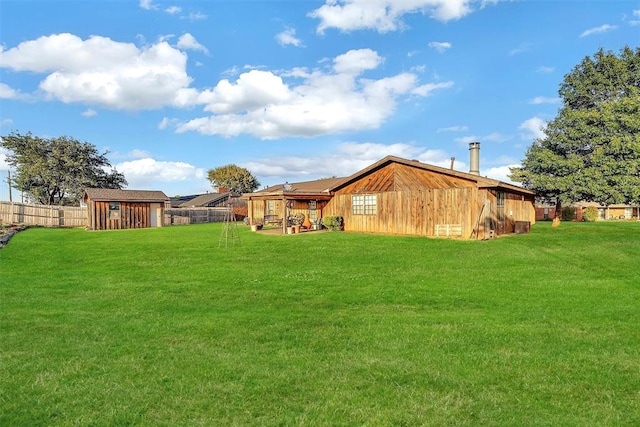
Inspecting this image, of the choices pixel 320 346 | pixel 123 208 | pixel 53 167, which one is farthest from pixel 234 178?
pixel 320 346

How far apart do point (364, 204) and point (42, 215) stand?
27185 mm

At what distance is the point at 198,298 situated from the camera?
8242 mm

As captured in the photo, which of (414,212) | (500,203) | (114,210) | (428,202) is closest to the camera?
(428,202)

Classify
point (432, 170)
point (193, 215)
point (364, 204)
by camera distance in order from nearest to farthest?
point (432, 170) → point (364, 204) → point (193, 215)

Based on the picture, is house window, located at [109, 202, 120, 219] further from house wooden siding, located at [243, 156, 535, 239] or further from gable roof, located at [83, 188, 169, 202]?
house wooden siding, located at [243, 156, 535, 239]

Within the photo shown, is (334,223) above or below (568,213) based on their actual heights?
below

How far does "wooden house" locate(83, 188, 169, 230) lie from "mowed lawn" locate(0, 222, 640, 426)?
73.7ft

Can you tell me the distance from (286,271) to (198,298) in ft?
11.4

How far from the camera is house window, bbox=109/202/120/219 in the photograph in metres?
32.6

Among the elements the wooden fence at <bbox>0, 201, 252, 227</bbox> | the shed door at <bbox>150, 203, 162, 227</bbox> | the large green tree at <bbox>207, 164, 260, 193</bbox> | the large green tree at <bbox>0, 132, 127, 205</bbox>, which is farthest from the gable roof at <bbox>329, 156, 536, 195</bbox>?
the large green tree at <bbox>207, 164, 260, 193</bbox>

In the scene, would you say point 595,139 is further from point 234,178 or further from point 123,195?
point 234,178

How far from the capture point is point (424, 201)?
2100cm

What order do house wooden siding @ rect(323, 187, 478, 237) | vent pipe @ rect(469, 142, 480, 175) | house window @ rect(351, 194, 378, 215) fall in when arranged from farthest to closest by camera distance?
vent pipe @ rect(469, 142, 480, 175), house window @ rect(351, 194, 378, 215), house wooden siding @ rect(323, 187, 478, 237)

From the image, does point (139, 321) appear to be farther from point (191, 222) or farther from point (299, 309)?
point (191, 222)
